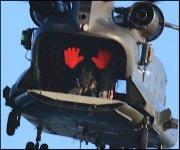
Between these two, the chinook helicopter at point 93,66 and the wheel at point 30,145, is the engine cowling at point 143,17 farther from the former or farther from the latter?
the wheel at point 30,145

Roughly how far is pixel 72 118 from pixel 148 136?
10.6 feet

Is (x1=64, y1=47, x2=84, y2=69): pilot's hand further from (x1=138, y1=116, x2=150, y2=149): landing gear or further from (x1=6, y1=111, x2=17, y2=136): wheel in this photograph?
(x1=6, y1=111, x2=17, y2=136): wheel

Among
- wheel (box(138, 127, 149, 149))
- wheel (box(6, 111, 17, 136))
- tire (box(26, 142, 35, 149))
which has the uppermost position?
wheel (box(6, 111, 17, 136))

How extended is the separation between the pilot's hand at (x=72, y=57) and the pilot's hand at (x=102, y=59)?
56cm

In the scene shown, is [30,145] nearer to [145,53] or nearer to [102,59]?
[102,59]

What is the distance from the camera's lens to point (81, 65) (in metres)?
37.7

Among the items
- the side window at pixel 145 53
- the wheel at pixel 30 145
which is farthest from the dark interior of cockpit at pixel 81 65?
the wheel at pixel 30 145

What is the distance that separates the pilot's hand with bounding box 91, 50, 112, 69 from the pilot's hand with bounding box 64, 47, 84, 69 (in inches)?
21.9

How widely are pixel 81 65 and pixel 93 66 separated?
1.46 ft

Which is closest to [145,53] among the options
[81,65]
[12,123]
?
[81,65]

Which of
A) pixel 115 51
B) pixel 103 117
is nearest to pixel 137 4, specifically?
pixel 115 51

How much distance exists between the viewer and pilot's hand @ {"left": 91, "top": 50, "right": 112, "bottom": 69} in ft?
123

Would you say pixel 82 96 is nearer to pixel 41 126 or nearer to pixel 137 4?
pixel 137 4

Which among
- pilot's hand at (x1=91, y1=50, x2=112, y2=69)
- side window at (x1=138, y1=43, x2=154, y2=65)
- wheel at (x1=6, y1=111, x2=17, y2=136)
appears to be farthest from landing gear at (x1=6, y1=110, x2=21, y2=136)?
side window at (x1=138, y1=43, x2=154, y2=65)
